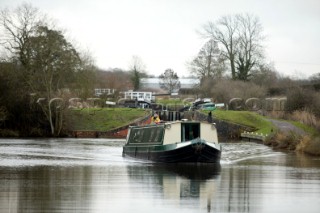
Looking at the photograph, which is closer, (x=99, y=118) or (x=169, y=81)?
(x=99, y=118)

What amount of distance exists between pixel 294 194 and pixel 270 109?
50713 mm

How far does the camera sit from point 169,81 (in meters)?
126

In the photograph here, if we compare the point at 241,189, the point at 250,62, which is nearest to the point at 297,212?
the point at 241,189

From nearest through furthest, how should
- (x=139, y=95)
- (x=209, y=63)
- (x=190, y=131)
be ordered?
(x=190, y=131), (x=209, y=63), (x=139, y=95)

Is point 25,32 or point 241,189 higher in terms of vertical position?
point 25,32

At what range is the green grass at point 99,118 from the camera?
220ft

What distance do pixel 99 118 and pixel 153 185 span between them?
152 feet

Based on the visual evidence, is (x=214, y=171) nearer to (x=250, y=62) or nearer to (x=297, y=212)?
(x=297, y=212)

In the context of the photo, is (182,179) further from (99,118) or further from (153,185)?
(99,118)

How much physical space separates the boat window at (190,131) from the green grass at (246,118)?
28295 millimetres

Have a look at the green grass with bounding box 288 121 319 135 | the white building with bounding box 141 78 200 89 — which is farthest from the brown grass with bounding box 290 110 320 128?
the white building with bounding box 141 78 200 89

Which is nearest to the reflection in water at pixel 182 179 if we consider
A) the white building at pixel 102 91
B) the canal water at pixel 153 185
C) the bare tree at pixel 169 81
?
Result: the canal water at pixel 153 185

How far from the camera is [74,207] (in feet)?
58.6

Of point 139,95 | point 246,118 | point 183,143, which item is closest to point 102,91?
point 139,95
